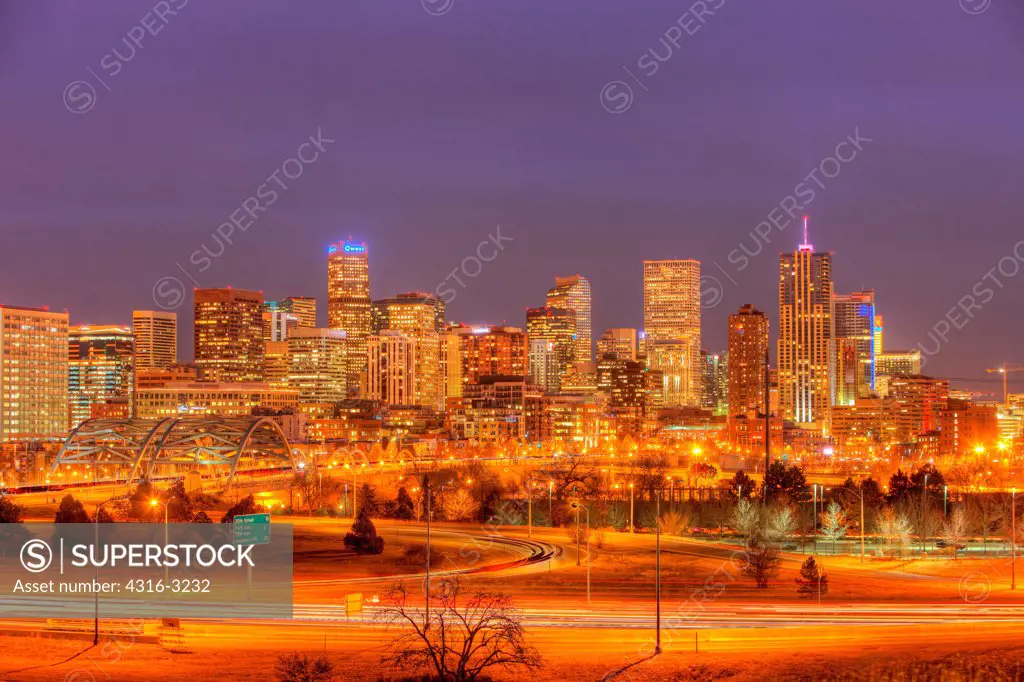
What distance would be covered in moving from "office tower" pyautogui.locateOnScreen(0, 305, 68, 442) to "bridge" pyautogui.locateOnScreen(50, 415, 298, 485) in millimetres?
68358

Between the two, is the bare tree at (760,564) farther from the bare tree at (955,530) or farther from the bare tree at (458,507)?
the bare tree at (458,507)

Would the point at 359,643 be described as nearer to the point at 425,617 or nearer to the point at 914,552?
the point at 425,617

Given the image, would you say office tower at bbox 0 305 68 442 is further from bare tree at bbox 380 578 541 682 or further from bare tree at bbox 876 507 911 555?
bare tree at bbox 380 578 541 682

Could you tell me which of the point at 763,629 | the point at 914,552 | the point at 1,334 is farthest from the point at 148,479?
the point at 1,334

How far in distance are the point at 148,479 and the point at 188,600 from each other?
49.5 meters

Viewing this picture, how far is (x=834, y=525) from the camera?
64.2m

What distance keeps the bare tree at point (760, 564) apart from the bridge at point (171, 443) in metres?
52.9

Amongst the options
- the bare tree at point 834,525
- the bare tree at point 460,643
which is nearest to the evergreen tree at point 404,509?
the bare tree at point 834,525

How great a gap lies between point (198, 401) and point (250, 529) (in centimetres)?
13641

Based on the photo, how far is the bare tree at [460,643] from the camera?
1260 inches

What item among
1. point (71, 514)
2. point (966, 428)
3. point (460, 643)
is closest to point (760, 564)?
point (460, 643)

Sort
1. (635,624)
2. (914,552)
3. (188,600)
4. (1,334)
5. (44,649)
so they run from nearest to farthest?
(44,649) → (635,624) → (188,600) → (914,552) → (1,334)

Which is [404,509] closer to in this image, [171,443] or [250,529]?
[250,529]

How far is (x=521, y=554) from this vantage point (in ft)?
175
